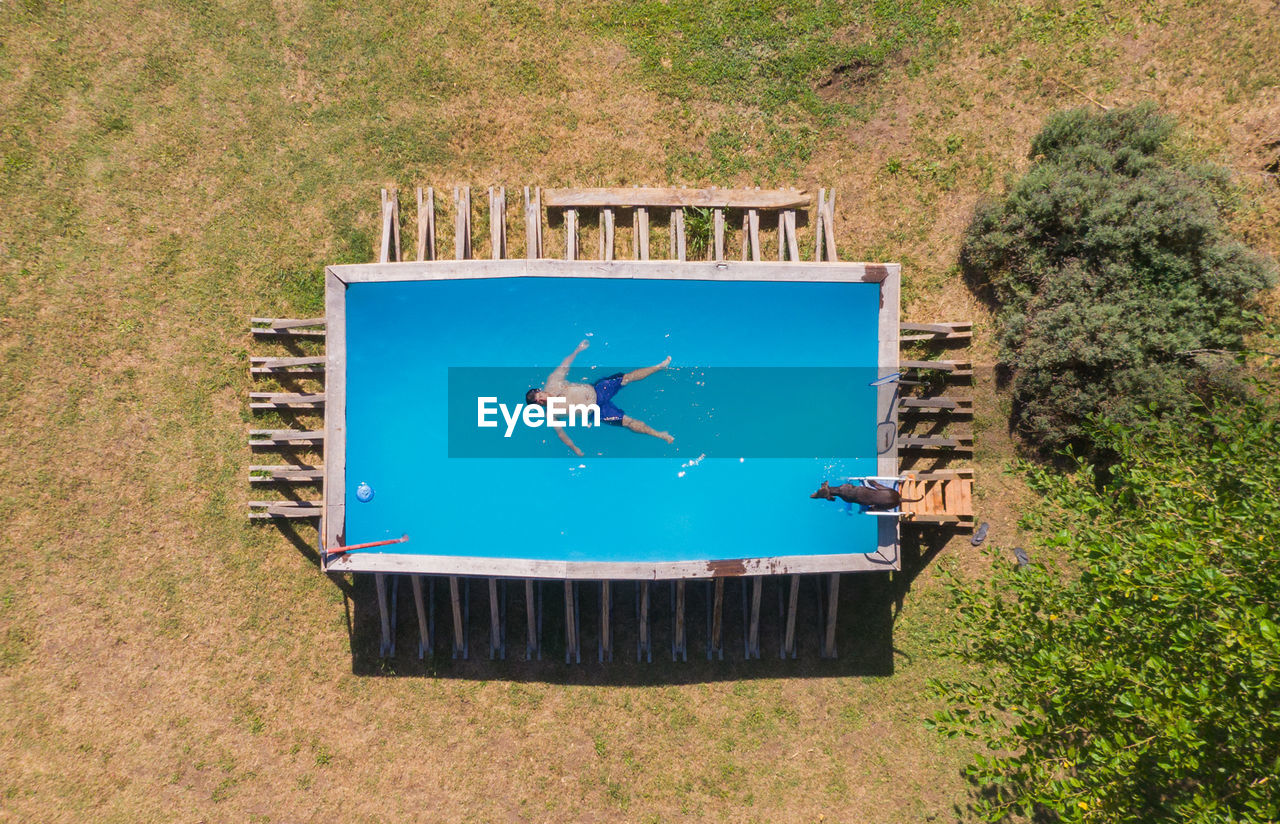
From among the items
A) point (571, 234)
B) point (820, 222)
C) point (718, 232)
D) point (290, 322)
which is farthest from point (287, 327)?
point (820, 222)

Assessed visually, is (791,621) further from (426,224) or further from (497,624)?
(426,224)

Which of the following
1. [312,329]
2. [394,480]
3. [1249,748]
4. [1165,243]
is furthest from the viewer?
[312,329]

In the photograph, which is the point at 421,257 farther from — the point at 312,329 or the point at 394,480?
the point at 394,480

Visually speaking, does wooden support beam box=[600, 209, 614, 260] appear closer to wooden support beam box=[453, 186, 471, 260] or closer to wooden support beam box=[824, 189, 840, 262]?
wooden support beam box=[453, 186, 471, 260]

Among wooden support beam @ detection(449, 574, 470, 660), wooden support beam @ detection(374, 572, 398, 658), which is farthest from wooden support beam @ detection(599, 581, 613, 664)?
wooden support beam @ detection(374, 572, 398, 658)

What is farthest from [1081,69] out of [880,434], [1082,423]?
[880,434]

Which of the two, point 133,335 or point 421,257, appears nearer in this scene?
point 421,257
